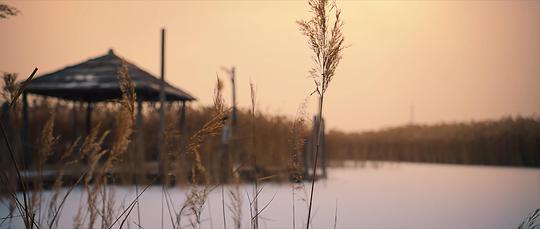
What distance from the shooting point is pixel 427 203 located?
663 cm

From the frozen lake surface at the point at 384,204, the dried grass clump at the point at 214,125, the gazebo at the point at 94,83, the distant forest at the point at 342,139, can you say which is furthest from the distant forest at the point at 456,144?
the dried grass clump at the point at 214,125

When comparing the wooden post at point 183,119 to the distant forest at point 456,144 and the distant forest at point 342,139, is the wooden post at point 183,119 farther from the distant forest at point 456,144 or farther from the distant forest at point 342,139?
the distant forest at point 456,144

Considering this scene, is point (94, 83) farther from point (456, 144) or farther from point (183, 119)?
point (456, 144)

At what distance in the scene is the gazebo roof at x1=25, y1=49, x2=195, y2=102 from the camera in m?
8.88

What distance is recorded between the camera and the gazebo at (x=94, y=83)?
8.88m

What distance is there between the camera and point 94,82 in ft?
29.7

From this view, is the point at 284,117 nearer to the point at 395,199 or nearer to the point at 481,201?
the point at 395,199

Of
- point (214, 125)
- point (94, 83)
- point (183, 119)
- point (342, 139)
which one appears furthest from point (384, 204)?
point (342, 139)

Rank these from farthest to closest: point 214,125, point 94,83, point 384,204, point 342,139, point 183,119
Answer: point 342,139, point 183,119, point 94,83, point 384,204, point 214,125

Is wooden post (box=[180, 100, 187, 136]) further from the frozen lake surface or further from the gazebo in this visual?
the frozen lake surface

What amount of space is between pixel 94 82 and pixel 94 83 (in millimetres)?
81

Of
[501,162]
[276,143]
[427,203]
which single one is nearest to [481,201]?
[427,203]

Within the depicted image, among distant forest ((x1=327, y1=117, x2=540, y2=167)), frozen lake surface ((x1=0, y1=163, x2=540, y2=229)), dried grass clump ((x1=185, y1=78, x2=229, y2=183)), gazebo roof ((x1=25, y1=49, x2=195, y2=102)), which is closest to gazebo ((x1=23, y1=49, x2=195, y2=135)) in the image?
gazebo roof ((x1=25, y1=49, x2=195, y2=102))

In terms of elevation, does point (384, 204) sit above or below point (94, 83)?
below
